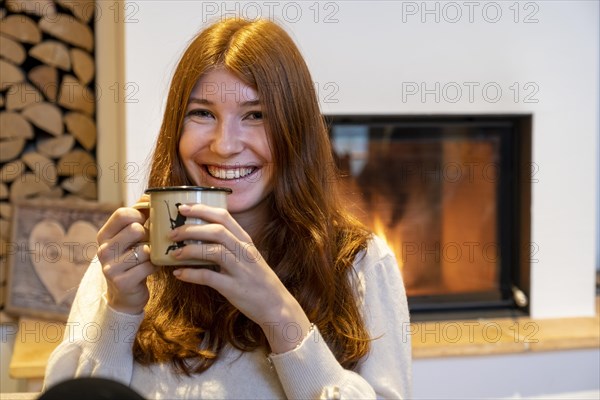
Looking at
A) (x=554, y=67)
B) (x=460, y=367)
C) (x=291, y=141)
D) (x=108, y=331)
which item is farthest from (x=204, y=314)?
(x=554, y=67)

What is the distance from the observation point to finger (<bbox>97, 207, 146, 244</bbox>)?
0.93 meters

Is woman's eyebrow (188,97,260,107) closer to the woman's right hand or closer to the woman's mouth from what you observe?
the woman's mouth

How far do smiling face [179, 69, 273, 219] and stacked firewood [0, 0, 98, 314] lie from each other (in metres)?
1.37

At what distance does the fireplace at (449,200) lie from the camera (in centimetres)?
232

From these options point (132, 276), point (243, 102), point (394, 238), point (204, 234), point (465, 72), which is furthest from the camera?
point (394, 238)

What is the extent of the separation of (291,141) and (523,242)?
148 cm

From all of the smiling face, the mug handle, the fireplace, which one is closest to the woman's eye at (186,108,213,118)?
the smiling face

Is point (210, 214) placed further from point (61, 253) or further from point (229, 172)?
point (61, 253)

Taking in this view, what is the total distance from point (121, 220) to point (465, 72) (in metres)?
1.55

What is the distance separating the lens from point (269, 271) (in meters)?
0.92

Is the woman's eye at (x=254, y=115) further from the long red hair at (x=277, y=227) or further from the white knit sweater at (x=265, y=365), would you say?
the white knit sweater at (x=265, y=365)

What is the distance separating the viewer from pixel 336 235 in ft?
3.78

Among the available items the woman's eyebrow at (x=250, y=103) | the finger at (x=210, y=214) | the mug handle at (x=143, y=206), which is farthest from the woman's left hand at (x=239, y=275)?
the woman's eyebrow at (x=250, y=103)

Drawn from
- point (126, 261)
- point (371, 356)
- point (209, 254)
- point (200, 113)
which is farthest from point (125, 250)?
point (371, 356)
